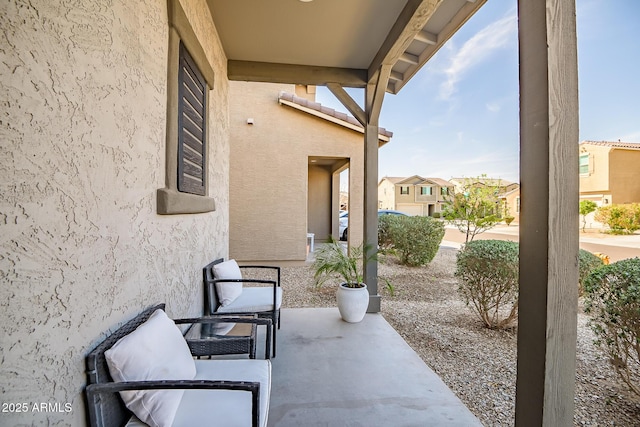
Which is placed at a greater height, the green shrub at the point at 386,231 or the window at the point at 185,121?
the window at the point at 185,121

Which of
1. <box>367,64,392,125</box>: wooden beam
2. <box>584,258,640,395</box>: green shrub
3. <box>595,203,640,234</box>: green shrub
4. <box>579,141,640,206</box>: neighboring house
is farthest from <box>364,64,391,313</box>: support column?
<box>579,141,640,206</box>: neighboring house

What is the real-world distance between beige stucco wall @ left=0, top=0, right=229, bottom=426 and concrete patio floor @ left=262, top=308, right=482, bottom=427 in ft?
4.08

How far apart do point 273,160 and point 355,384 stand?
209 inches

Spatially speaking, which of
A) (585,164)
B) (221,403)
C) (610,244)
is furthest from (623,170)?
(221,403)

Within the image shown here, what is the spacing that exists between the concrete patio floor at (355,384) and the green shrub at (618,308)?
47.2 inches

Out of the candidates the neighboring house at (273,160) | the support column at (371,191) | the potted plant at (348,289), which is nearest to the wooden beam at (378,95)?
the support column at (371,191)

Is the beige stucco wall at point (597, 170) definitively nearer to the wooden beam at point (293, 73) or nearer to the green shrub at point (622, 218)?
the green shrub at point (622, 218)

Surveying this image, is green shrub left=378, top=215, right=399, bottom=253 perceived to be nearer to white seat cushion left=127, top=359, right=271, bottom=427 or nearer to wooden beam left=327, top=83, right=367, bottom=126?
wooden beam left=327, top=83, right=367, bottom=126

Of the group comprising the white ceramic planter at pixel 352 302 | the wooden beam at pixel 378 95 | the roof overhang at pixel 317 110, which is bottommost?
the white ceramic planter at pixel 352 302

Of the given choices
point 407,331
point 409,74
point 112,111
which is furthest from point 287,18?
point 407,331

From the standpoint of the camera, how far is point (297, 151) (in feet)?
22.1

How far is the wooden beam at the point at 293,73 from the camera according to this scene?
12.7 ft

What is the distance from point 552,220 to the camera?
1157 mm

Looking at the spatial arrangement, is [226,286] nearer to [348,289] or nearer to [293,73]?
[348,289]
